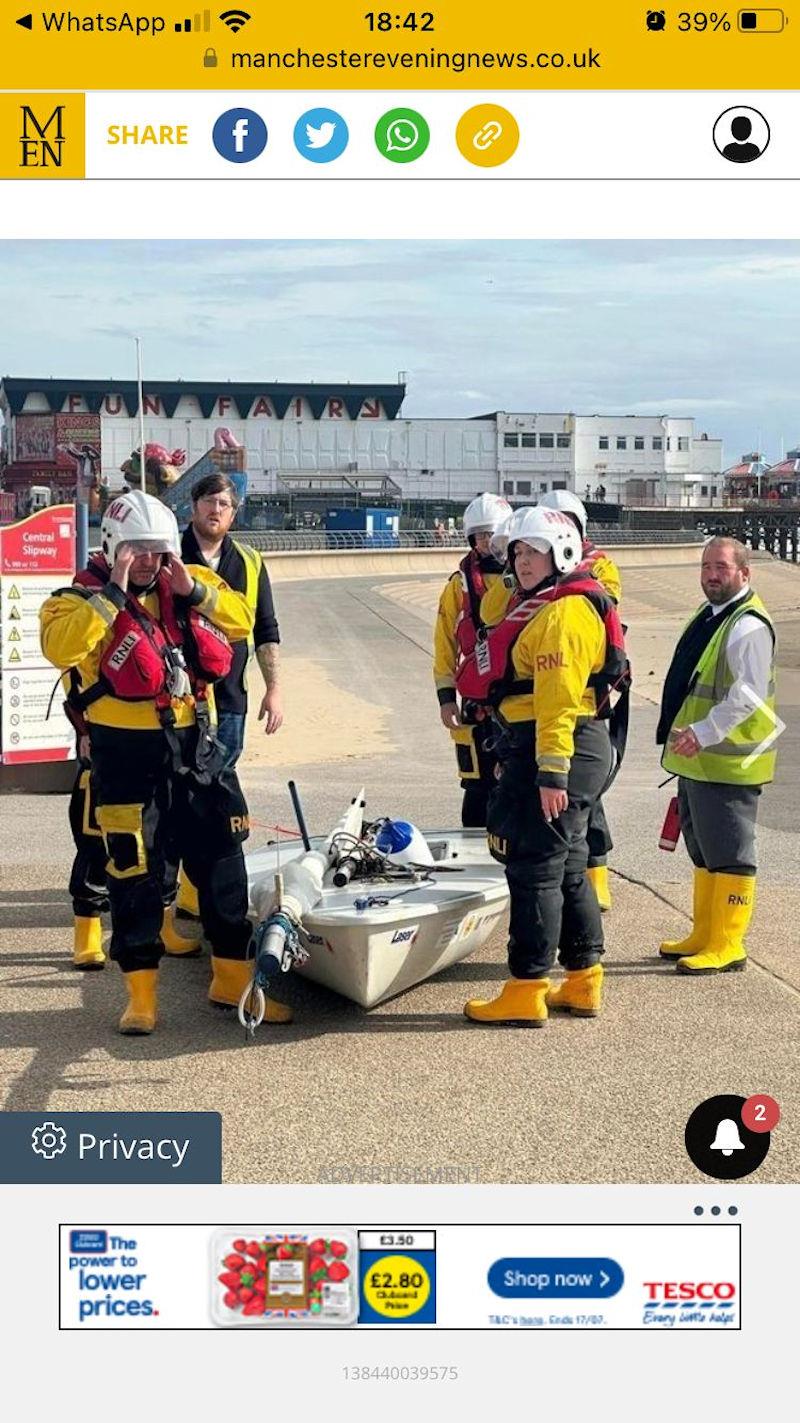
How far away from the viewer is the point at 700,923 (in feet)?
23.2

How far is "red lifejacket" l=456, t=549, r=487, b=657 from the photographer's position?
7.69 metres

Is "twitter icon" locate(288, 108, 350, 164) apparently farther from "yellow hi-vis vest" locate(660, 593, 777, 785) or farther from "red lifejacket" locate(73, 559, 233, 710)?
"yellow hi-vis vest" locate(660, 593, 777, 785)

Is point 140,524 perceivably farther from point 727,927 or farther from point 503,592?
point 727,927

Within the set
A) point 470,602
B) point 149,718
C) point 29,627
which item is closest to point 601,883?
point 470,602

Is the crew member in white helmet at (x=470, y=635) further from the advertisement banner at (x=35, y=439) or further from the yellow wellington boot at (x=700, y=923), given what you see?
the advertisement banner at (x=35, y=439)

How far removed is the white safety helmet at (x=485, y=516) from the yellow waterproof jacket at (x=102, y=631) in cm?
191

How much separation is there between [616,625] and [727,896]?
1563 mm

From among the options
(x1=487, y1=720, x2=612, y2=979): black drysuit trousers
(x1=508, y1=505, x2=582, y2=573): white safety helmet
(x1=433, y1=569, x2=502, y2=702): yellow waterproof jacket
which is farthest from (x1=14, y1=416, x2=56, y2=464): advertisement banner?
(x1=508, y1=505, x2=582, y2=573): white safety helmet

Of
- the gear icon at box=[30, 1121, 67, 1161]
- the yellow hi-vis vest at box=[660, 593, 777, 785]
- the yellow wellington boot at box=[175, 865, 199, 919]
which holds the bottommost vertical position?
the yellow wellington boot at box=[175, 865, 199, 919]

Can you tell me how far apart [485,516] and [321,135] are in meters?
3.79

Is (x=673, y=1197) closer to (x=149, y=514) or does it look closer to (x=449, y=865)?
(x=149, y=514)

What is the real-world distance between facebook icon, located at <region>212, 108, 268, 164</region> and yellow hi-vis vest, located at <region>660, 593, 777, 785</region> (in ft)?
11.2

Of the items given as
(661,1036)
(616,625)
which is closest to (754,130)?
(616,625)
